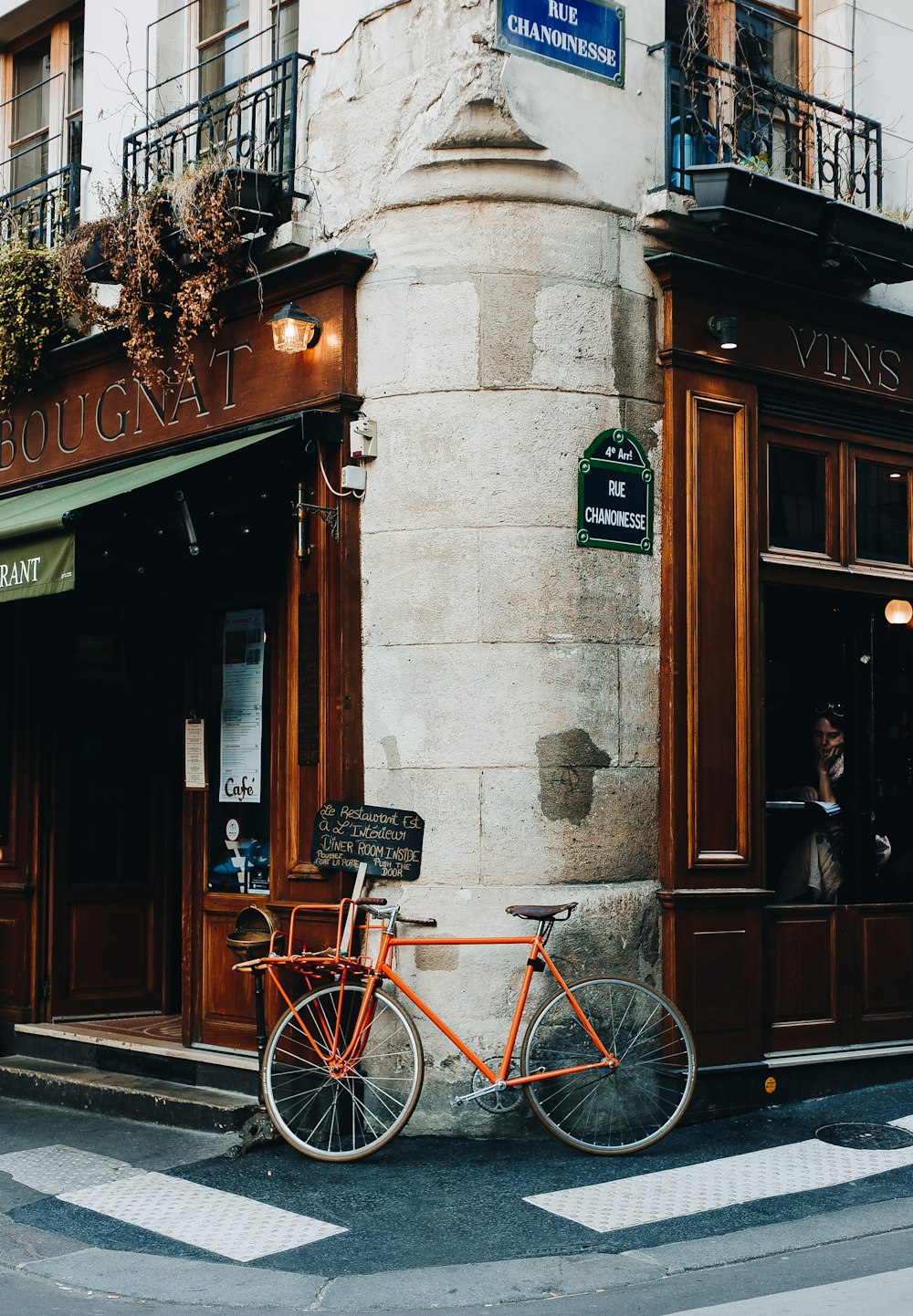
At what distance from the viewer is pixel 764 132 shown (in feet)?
28.9

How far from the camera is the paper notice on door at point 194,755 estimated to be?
28.9 feet

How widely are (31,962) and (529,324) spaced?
5.20 m

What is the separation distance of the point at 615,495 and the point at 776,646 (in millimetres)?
1442

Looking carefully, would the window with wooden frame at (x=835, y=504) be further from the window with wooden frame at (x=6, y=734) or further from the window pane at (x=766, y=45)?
the window with wooden frame at (x=6, y=734)

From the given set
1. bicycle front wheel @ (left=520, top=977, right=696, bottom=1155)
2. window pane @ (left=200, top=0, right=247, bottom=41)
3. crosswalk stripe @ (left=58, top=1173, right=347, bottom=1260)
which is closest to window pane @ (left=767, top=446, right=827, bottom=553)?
bicycle front wheel @ (left=520, top=977, right=696, bottom=1155)

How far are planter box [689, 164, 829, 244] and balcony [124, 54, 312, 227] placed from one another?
217 centimetres

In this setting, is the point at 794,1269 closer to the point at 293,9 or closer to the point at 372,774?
the point at 372,774

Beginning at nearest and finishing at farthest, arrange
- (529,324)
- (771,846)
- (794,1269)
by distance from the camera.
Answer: (794,1269) → (529,324) → (771,846)

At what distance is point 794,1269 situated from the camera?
209 inches

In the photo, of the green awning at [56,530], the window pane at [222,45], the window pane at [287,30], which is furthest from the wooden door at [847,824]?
the window pane at [222,45]

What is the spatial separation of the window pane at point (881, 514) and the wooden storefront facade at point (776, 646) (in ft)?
0.04

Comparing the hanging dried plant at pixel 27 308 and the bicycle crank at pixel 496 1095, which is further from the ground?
the hanging dried plant at pixel 27 308

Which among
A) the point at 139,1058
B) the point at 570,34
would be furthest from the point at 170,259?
the point at 139,1058

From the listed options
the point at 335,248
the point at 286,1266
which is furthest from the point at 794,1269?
the point at 335,248
